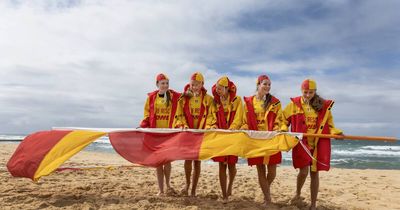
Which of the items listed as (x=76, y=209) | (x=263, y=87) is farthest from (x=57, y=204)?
(x=263, y=87)

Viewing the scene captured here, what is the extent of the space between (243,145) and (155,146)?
1.31 meters

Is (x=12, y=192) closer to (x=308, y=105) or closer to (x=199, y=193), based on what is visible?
(x=199, y=193)

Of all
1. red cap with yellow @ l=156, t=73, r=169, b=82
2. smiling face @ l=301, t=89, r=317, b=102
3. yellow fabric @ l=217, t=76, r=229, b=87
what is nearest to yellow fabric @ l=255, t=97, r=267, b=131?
yellow fabric @ l=217, t=76, r=229, b=87

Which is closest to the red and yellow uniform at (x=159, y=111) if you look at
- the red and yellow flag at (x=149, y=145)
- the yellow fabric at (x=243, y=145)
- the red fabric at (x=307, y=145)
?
the red and yellow flag at (x=149, y=145)

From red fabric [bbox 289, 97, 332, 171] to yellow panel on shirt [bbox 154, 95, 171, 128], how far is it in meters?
1.94

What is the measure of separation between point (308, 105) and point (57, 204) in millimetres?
3776

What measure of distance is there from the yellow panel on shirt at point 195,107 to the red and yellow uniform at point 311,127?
1.30 m

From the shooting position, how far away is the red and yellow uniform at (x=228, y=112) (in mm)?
5301

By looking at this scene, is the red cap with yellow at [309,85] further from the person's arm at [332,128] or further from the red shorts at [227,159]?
the red shorts at [227,159]

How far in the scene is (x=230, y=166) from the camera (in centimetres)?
546

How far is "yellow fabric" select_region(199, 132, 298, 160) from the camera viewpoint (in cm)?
490

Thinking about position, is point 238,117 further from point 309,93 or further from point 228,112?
point 309,93

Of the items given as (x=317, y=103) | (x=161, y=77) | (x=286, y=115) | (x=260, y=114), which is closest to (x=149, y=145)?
(x=161, y=77)

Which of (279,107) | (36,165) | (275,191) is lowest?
(275,191)
